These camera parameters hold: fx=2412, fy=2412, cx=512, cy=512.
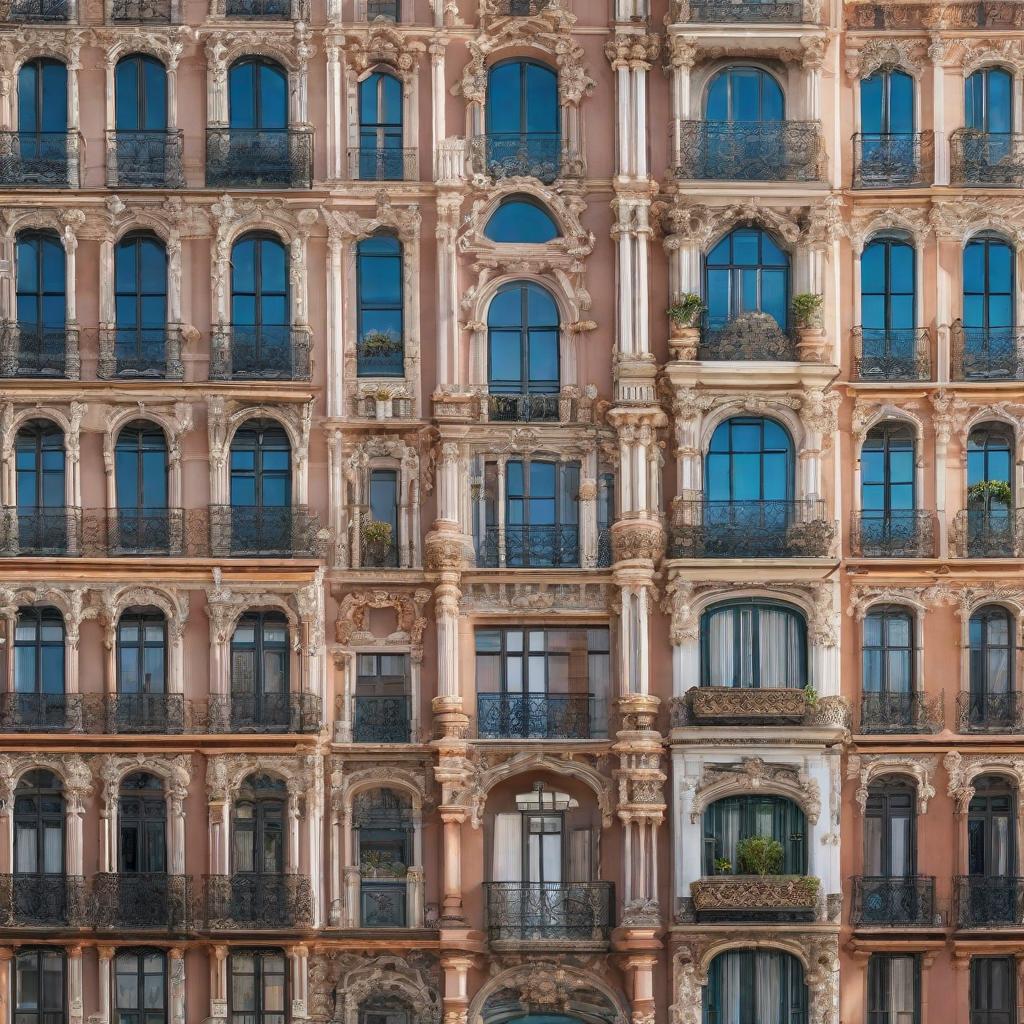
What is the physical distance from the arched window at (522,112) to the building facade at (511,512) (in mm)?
101

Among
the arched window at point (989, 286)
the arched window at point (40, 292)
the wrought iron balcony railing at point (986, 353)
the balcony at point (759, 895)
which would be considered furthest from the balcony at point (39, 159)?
the balcony at point (759, 895)

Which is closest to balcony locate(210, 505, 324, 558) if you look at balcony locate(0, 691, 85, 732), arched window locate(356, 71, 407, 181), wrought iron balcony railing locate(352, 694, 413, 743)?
wrought iron balcony railing locate(352, 694, 413, 743)

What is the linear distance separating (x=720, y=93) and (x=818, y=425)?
23.2ft

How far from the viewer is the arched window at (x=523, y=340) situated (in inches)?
1902

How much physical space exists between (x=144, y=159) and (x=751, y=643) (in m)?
15.4

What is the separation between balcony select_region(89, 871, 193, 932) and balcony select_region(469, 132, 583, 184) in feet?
50.0

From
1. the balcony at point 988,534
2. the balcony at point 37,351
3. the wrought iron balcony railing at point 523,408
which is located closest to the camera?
the balcony at point 37,351

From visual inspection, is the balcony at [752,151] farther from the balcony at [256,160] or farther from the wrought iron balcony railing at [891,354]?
the balcony at [256,160]

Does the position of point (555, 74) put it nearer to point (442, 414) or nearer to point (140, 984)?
point (442, 414)

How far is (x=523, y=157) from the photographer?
48406mm

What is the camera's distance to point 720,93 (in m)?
48.6

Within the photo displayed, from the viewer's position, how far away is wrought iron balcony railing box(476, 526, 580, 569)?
4772cm

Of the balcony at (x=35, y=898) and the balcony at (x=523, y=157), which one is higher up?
the balcony at (x=523, y=157)

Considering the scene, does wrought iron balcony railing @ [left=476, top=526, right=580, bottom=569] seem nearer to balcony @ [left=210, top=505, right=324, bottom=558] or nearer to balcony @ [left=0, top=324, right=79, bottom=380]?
balcony @ [left=210, top=505, right=324, bottom=558]
